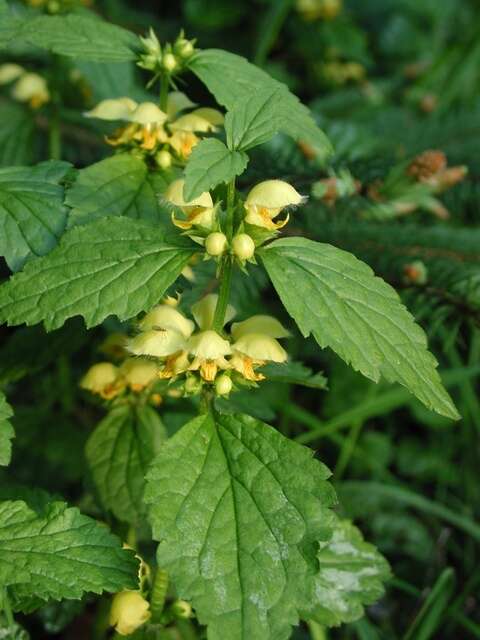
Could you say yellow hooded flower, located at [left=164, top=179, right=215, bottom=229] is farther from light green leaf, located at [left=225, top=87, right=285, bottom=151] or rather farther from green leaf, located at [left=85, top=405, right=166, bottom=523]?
green leaf, located at [left=85, top=405, right=166, bottom=523]

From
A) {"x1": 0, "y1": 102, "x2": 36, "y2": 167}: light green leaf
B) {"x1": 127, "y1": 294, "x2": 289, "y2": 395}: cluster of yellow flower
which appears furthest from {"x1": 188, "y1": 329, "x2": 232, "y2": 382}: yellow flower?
{"x1": 0, "y1": 102, "x2": 36, "y2": 167}: light green leaf

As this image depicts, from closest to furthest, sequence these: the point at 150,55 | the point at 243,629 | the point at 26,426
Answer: the point at 243,629 < the point at 150,55 < the point at 26,426

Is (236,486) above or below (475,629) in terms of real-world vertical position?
above

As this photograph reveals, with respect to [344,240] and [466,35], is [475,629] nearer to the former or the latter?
[344,240]

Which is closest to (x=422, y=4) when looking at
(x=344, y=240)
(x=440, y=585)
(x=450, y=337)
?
(x=344, y=240)

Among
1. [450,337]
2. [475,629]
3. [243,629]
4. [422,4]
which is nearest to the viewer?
[243,629]

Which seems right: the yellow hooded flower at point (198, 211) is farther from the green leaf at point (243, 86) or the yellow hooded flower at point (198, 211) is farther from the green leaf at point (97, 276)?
the green leaf at point (243, 86)

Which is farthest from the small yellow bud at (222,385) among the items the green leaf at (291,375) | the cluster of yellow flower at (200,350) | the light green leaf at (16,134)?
the light green leaf at (16,134)
